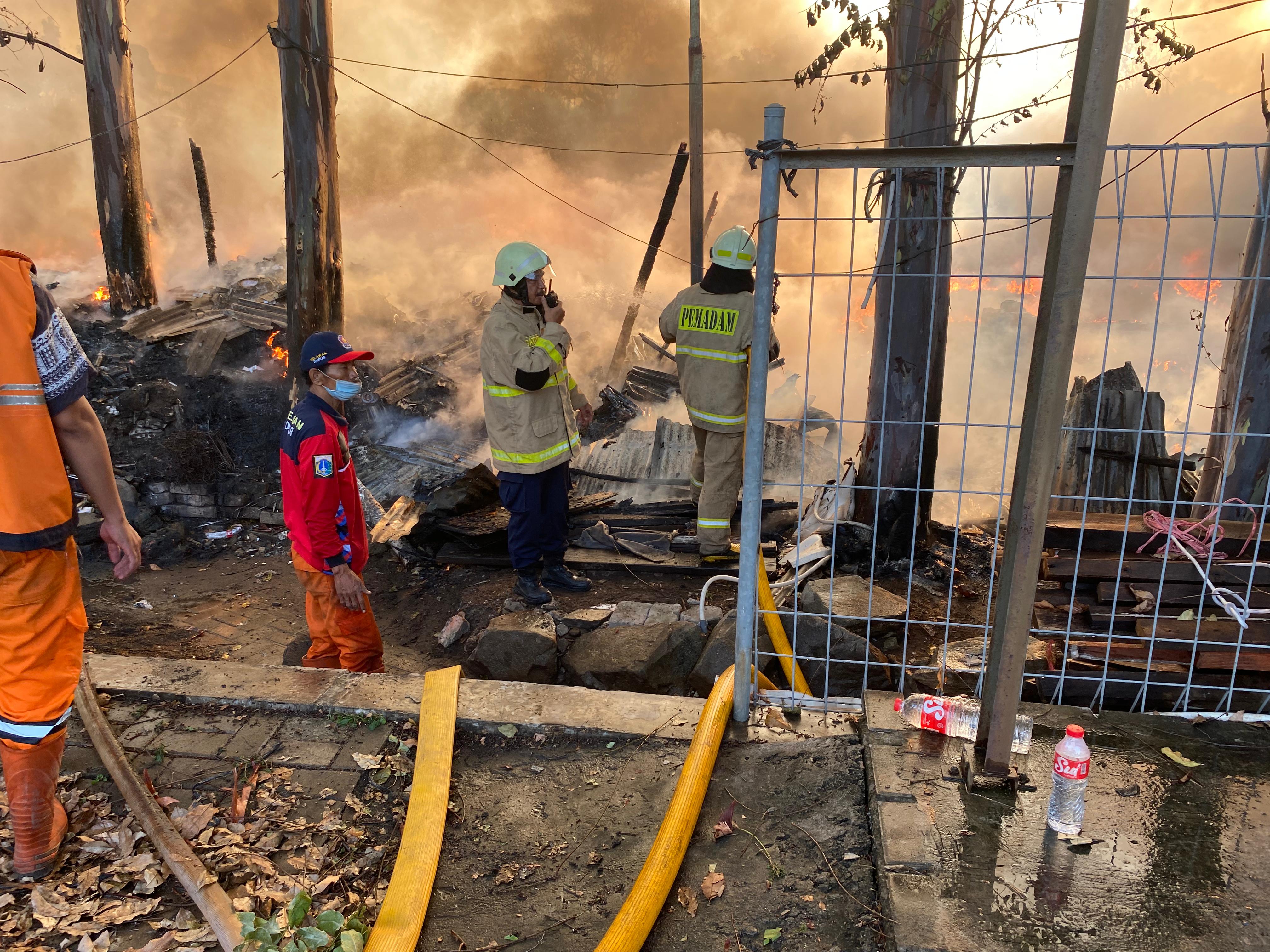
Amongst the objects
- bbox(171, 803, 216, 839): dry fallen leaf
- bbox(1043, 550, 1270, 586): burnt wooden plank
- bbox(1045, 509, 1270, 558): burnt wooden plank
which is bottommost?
bbox(171, 803, 216, 839): dry fallen leaf

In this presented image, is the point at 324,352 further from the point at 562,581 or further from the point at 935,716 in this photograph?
the point at 935,716

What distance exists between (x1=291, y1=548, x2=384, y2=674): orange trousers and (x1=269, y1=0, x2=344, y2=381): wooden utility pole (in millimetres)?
5641

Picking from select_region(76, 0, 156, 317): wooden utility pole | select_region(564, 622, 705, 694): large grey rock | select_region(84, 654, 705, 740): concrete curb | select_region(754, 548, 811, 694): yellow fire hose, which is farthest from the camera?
select_region(76, 0, 156, 317): wooden utility pole

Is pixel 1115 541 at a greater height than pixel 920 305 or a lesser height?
lesser

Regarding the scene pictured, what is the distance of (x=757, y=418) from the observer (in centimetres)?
290

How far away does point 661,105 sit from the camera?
17062 millimetres

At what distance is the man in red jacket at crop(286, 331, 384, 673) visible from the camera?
3957 millimetres

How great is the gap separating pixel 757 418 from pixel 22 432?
242cm

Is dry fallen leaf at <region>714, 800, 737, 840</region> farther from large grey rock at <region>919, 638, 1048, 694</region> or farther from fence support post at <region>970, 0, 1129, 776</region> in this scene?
large grey rock at <region>919, 638, 1048, 694</region>

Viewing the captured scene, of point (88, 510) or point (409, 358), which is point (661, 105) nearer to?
point (409, 358)

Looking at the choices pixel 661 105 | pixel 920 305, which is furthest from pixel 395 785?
pixel 661 105

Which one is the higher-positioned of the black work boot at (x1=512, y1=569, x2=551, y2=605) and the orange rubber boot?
the orange rubber boot

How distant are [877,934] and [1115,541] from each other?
2537 mm

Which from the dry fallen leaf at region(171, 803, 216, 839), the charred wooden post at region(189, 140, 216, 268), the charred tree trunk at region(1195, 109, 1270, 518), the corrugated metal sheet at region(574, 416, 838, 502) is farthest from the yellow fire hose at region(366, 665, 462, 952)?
the charred wooden post at region(189, 140, 216, 268)
